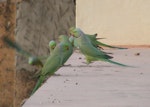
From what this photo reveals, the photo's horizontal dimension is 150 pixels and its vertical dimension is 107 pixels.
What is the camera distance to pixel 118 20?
7738 mm

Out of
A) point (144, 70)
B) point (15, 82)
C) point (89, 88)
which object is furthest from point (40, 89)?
point (15, 82)

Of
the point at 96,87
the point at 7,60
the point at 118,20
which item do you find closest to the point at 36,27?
the point at 7,60

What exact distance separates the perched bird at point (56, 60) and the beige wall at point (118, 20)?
3392 millimetres

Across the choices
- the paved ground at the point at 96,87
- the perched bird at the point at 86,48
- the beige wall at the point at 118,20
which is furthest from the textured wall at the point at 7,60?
the perched bird at the point at 86,48

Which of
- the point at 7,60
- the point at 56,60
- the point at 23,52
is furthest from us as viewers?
the point at 7,60

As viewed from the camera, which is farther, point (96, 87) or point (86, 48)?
point (86, 48)

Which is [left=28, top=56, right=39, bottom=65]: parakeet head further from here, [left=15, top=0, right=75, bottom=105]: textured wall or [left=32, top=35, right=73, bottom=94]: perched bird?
[left=15, top=0, right=75, bottom=105]: textured wall

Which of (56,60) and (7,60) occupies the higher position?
(56,60)

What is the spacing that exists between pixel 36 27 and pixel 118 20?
2.94 ft

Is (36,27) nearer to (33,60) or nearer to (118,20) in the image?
(118,20)

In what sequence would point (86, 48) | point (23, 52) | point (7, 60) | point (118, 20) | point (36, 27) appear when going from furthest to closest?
point (118, 20), point (7, 60), point (36, 27), point (86, 48), point (23, 52)

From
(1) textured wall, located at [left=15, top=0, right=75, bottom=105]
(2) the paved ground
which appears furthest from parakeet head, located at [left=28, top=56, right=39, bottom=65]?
(1) textured wall, located at [left=15, top=0, right=75, bottom=105]

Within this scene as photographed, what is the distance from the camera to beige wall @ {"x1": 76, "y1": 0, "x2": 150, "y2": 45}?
7.65 m

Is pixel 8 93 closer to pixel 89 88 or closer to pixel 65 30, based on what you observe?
pixel 65 30
